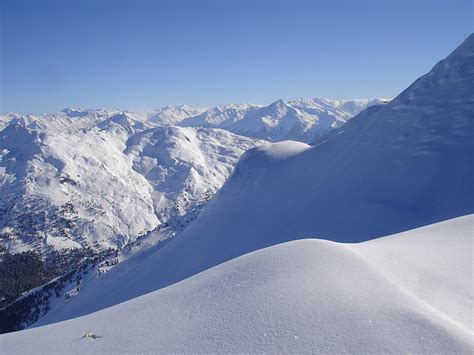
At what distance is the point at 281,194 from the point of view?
75.4m

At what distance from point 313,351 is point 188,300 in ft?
24.9

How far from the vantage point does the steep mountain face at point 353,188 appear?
58125mm

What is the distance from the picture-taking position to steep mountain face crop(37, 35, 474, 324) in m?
58.1

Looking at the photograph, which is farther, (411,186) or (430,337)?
(411,186)

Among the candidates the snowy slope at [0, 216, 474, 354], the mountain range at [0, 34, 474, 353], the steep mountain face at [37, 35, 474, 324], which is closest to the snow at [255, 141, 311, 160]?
the steep mountain face at [37, 35, 474, 324]

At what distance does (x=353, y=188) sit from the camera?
2616 inches

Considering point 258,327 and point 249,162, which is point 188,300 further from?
point 249,162

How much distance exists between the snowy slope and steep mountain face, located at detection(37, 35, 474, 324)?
3542 cm

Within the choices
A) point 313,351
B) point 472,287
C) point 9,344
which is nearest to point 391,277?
point 472,287

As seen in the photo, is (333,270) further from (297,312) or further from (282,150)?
(282,150)

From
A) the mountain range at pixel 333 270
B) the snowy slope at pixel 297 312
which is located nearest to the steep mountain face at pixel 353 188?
the mountain range at pixel 333 270

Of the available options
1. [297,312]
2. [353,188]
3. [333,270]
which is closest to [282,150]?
Answer: [353,188]

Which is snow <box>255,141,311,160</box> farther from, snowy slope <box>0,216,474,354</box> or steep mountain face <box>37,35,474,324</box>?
snowy slope <box>0,216,474,354</box>

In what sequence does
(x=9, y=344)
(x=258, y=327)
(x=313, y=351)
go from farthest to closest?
(x=9, y=344)
(x=258, y=327)
(x=313, y=351)
